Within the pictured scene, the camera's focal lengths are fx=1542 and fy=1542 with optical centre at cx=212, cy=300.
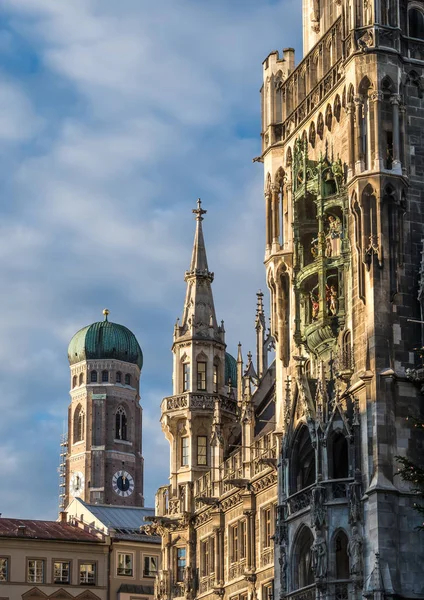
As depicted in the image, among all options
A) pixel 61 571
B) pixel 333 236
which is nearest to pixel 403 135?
pixel 333 236

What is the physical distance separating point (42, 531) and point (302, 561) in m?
57.9

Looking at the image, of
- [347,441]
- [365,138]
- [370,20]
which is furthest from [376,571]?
[370,20]

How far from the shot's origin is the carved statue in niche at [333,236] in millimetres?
69375

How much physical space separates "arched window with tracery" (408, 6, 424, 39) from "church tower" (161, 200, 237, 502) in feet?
99.7

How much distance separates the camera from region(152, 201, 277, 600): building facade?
81.6 metres

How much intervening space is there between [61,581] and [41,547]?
120 inches

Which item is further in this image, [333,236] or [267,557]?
[267,557]

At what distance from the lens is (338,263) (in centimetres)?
6769

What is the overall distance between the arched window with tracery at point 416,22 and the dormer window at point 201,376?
108 feet

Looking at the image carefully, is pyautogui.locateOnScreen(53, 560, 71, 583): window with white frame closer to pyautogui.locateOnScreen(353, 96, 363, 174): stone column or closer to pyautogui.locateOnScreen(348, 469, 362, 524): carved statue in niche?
pyautogui.locateOnScreen(348, 469, 362, 524): carved statue in niche

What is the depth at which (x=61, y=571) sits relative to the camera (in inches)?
4697

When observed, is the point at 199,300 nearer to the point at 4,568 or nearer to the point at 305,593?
the point at 4,568

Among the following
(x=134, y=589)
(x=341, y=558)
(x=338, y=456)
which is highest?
(x=134, y=589)

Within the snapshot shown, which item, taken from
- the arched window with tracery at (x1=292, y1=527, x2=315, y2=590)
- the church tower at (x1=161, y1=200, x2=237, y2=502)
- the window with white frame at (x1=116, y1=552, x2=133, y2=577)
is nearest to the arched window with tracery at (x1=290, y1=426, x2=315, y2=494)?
the arched window with tracery at (x1=292, y1=527, x2=315, y2=590)
